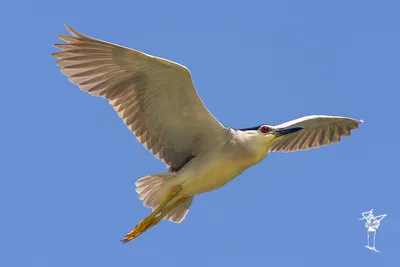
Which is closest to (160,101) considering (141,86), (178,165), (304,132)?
(141,86)

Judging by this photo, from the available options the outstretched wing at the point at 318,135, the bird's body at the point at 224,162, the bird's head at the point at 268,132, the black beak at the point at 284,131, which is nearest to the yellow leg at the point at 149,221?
the bird's body at the point at 224,162

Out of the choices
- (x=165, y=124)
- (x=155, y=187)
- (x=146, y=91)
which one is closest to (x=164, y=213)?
(x=155, y=187)

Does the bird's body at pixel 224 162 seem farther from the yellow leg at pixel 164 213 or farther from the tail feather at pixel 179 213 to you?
the tail feather at pixel 179 213

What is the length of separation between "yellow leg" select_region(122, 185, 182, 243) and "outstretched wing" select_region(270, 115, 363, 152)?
7.77 feet

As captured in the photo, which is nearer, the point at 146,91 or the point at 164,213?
the point at 146,91

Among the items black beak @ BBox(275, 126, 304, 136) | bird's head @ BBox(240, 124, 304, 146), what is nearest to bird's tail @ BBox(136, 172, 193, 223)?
bird's head @ BBox(240, 124, 304, 146)

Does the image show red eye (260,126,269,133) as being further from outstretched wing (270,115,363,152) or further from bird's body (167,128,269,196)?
outstretched wing (270,115,363,152)

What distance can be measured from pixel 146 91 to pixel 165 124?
0.59 meters

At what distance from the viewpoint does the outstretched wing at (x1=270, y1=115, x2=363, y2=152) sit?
425 inches

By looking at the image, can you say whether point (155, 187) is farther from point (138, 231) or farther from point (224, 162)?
point (224, 162)

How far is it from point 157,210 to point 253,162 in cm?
144

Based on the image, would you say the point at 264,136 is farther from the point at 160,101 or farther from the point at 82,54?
the point at 82,54

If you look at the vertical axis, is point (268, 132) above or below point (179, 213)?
above

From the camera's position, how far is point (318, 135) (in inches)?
431
